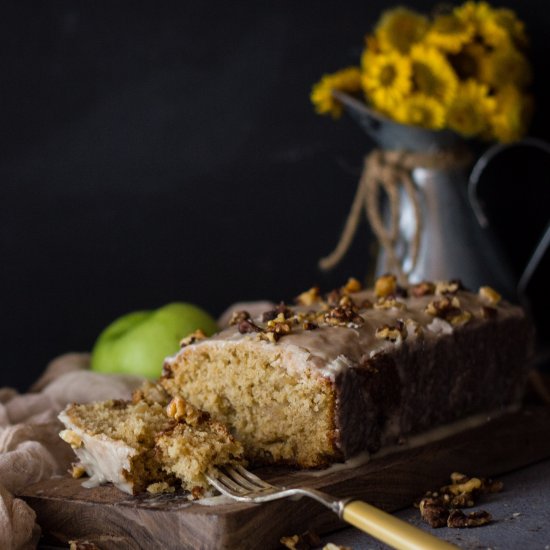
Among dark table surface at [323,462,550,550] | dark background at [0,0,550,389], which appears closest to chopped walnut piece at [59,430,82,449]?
dark table surface at [323,462,550,550]

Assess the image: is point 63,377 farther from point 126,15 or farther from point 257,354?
point 126,15

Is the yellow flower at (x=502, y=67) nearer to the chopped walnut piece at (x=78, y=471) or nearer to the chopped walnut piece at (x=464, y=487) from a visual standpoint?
Result: the chopped walnut piece at (x=464, y=487)

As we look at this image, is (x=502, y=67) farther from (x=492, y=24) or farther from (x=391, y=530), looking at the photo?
(x=391, y=530)

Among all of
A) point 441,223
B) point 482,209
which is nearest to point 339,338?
point 441,223

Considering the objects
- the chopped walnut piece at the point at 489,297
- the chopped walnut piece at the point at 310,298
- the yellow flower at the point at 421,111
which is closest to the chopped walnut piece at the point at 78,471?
the chopped walnut piece at the point at 310,298

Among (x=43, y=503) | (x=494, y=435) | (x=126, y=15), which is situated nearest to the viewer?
(x=43, y=503)

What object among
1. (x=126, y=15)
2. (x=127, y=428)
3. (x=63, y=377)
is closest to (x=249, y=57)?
(x=126, y=15)

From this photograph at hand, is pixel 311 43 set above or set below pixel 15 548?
above
